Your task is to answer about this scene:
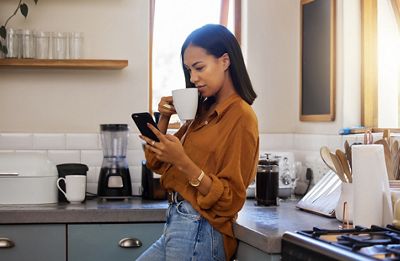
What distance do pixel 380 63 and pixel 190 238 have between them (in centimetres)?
147

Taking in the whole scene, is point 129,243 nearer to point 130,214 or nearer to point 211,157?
point 130,214

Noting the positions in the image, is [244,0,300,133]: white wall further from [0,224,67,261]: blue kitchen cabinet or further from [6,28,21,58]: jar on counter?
[0,224,67,261]: blue kitchen cabinet

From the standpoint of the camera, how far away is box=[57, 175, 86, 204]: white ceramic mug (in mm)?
3155

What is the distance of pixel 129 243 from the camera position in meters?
2.93

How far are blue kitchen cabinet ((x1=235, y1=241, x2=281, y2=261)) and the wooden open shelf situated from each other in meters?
1.42

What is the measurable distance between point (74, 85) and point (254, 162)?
1540 mm

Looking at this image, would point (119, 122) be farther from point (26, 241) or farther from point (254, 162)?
point (254, 162)

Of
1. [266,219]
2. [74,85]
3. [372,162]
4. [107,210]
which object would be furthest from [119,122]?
[372,162]

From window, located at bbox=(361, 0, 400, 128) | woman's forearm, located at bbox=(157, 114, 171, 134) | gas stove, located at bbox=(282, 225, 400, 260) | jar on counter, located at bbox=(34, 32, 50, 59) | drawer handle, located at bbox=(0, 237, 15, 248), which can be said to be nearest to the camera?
gas stove, located at bbox=(282, 225, 400, 260)

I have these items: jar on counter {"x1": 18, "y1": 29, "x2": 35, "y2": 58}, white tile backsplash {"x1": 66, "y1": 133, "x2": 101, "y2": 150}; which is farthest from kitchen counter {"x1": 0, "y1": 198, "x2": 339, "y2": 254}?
jar on counter {"x1": 18, "y1": 29, "x2": 35, "y2": 58}

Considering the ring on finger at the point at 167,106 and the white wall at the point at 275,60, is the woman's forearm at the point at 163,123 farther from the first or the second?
the white wall at the point at 275,60

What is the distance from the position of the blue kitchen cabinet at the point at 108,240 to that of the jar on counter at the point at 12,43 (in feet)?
3.29

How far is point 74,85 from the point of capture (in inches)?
138

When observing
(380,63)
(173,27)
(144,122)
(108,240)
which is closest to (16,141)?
(108,240)
